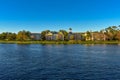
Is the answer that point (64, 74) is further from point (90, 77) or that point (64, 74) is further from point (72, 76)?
point (90, 77)

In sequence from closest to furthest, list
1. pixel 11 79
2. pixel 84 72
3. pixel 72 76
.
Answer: pixel 11 79 < pixel 72 76 < pixel 84 72

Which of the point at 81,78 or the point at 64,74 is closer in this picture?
the point at 81,78

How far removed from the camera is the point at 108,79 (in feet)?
135

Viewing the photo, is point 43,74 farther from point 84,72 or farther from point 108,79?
point 108,79

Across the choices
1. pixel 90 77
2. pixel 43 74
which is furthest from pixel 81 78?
pixel 43 74

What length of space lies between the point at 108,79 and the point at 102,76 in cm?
259

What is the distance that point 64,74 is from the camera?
4550cm

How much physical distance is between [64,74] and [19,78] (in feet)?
31.2

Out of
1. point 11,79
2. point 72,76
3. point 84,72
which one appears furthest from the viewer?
point 84,72

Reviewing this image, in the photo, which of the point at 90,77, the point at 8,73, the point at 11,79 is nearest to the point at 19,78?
the point at 11,79

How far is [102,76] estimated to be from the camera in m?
43.7

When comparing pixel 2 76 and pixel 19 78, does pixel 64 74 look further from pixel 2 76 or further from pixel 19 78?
pixel 2 76

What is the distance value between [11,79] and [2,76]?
3484mm

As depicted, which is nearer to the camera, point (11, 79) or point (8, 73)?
point (11, 79)
